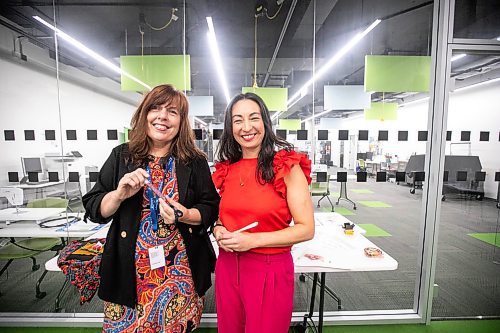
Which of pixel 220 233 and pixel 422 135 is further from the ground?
pixel 422 135

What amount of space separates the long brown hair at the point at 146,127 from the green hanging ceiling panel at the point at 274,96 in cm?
195

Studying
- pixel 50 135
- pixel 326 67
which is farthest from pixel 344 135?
pixel 50 135

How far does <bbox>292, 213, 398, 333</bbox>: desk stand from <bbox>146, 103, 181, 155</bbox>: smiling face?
1.14 m

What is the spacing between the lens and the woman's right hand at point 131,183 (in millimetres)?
1067

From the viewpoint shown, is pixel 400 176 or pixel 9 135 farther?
pixel 400 176

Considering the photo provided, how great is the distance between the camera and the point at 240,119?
4.10 ft

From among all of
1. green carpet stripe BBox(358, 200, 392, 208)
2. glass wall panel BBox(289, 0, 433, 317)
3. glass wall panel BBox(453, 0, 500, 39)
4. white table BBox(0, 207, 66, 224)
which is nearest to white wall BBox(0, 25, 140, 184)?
white table BBox(0, 207, 66, 224)

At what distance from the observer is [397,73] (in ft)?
8.77

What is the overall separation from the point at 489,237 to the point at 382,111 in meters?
3.08

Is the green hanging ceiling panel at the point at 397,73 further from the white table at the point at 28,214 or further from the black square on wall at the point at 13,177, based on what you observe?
the black square on wall at the point at 13,177

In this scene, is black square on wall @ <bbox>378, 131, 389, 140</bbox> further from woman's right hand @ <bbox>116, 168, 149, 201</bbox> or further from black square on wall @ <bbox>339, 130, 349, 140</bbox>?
woman's right hand @ <bbox>116, 168, 149, 201</bbox>

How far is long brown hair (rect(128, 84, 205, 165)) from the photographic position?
1186 mm

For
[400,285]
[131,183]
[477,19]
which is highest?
[477,19]

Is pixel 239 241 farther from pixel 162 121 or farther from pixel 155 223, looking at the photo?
pixel 162 121
